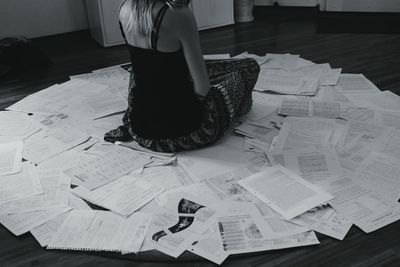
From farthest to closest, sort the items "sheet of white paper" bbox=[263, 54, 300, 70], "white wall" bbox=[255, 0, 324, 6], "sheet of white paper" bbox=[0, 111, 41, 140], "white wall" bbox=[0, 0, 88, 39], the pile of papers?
"white wall" bbox=[255, 0, 324, 6]
"white wall" bbox=[0, 0, 88, 39]
"sheet of white paper" bbox=[263, 54, 300, 70]
"sheet of white paper" bbox=[0, 111, 41, 140]
the pile of papers

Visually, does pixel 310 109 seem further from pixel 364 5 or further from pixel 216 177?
pixel 364 5

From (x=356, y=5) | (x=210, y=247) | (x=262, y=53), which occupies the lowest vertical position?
(x=210, y=247)

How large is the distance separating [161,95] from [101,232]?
576 millimetres

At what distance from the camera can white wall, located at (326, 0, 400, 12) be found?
376 cm

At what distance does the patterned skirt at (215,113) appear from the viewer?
6.63 feet

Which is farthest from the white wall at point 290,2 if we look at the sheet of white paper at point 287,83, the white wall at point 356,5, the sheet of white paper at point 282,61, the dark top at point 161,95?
the dark top at point 161,95

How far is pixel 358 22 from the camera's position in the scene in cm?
381

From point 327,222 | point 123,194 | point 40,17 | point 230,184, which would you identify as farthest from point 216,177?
point 40,17

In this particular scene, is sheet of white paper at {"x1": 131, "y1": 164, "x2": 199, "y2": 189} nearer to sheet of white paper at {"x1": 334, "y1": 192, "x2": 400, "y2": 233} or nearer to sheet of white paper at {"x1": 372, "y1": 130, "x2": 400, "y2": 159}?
A: sheet of white paper at {"x1": 334, "y1": 192, "x2": 400, "y2": 233}

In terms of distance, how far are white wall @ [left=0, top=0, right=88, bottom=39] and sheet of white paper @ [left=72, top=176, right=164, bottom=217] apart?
7.17 ft

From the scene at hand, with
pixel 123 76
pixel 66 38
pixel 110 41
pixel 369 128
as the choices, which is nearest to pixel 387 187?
pixel 369 128

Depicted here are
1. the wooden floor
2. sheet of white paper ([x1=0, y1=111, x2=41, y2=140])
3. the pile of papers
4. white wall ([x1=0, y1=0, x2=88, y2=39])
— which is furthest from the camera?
white wall ([x1=0, y1=0, x2=88, y2=39])

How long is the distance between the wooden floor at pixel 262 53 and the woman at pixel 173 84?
2.11 ft

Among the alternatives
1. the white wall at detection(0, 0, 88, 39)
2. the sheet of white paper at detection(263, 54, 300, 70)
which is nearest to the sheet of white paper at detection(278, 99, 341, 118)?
the sheet of white paper at detection(263, 54, 300, 70)
